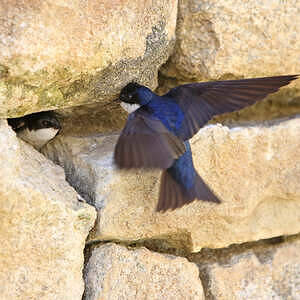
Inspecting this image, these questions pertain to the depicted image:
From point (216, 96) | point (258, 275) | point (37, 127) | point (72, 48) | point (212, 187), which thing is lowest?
point (258, 275)

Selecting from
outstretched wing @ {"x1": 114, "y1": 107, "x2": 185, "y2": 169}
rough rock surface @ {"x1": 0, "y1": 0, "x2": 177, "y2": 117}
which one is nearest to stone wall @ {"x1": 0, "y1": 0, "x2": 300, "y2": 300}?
rough rock surface @ {"x1": 0, "y1": 0, "x2": 177, "y2": 117}

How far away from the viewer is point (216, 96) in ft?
5.06

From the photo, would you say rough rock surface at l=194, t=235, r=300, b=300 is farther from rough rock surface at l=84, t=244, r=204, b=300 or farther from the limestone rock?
the limestone rock

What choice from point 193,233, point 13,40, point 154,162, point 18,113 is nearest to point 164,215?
point 193,233

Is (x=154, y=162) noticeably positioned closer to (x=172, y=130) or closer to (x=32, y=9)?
(x=172, y=130)

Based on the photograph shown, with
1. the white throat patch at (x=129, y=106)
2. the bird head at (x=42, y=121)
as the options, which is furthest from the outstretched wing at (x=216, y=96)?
the bird head at (x=42, y=121)

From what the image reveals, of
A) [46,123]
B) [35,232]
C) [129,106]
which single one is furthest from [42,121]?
[35,232]

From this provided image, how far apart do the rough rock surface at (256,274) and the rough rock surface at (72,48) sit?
0.57 meters

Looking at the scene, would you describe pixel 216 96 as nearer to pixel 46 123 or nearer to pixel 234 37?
pixel 234 37

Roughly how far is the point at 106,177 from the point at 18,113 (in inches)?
10.4

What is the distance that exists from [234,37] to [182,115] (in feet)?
0.95

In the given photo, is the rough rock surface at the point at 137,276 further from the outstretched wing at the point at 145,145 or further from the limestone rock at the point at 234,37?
the limestone rock at the point at 234,37

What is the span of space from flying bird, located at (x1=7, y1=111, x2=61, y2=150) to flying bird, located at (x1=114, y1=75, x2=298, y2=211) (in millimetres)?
195

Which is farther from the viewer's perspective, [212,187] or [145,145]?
[212,187]
